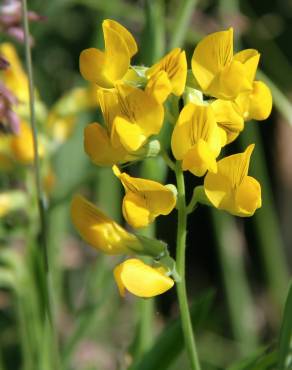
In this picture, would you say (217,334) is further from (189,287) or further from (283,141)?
(283,141)

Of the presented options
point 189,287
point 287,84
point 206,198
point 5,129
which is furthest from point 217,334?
point 206,198

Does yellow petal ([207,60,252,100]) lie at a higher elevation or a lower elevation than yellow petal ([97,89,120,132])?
higher

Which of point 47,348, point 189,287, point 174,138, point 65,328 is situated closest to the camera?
point 174,138

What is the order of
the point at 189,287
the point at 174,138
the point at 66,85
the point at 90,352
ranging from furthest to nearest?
1. the point at 189,287
2. the point at 66,85
3. the point at 90,352
4. the point at 174,138

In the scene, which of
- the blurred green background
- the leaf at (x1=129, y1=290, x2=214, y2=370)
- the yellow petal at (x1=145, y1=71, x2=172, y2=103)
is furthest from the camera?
the blurred green background

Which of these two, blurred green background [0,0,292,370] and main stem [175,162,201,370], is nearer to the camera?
main stem [175,162,201,370]

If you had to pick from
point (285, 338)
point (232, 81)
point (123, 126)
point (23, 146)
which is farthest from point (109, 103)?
point (23, 146)

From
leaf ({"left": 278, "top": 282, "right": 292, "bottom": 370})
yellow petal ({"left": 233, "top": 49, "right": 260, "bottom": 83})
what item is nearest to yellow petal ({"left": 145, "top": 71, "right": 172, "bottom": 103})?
yellow petal ({"left": 233, "top": 49, "right": 260, "bottom": 83})

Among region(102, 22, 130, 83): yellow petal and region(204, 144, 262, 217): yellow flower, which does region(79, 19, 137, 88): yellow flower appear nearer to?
region(102, 22, 130, 83): yellow petal
